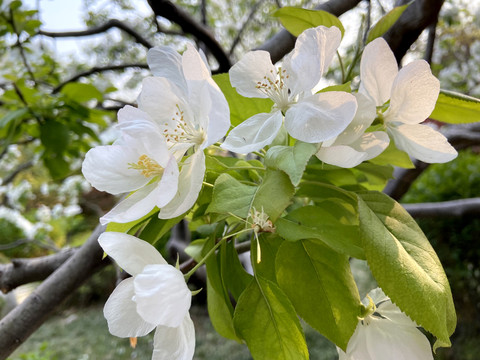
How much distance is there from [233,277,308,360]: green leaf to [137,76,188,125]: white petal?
6.4 inches

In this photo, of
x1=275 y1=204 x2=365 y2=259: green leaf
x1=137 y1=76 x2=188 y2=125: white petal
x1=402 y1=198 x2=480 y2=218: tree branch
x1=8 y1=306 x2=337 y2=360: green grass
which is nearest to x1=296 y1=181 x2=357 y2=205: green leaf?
x1=275 y1=204 x2=365 y2=259: green leaf

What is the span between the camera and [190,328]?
12.2 inches

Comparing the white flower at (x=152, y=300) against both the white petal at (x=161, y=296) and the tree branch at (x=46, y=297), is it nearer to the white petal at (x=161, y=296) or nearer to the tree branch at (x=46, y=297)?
the white petal at (x=161, y=296)

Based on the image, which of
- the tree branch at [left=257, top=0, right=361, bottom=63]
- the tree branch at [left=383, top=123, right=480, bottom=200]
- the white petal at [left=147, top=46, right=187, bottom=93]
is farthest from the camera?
the tree branch at [left=383, top=123, right=480, bottom=200]

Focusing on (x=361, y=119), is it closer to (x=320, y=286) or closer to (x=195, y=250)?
(x=320, y=286)

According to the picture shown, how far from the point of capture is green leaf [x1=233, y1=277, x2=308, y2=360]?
12.8 inches

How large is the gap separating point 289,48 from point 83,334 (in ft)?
9.81

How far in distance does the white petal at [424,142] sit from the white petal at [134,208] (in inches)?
8.7

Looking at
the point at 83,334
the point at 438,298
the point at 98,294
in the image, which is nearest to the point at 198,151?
the point at 438,298

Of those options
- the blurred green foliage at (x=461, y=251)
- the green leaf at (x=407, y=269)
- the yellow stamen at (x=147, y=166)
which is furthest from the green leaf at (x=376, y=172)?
the blurred green foliage at (x=461, y=251)

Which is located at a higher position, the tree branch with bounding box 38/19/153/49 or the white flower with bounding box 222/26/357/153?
the white flower with bounding box 222/26/357/153

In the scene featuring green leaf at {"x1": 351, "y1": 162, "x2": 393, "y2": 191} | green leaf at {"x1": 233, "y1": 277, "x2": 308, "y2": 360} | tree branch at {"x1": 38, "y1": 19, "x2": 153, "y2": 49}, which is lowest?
tree branch at {"x1": 38, "y1": 19, "x2": 153, "y2": 49}

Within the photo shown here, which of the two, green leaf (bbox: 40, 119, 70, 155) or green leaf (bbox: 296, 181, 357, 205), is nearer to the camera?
green leaf (bbox: 296, 181, 357, 205)

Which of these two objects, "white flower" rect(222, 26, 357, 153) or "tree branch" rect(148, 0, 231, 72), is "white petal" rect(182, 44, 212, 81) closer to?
"white flower" rect(222, 26, 357, 153)
